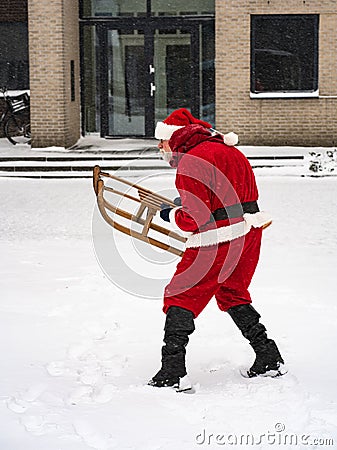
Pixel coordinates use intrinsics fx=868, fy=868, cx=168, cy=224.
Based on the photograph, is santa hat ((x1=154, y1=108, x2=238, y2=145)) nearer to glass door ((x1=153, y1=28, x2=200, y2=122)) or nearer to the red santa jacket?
the red santa jacket

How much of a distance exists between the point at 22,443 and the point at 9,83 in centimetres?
1773

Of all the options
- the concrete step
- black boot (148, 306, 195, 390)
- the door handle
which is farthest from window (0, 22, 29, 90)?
black boot (148, 306, 195, 390)

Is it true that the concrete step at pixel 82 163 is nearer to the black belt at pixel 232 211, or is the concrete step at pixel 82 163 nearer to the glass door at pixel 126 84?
the glass door at pixel 126 84

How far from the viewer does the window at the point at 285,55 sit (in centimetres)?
1778

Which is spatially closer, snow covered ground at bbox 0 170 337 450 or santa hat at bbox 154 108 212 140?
snow covered ground at bbox 0 170 337 450

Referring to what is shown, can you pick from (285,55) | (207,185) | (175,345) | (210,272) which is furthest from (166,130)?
(285,55)

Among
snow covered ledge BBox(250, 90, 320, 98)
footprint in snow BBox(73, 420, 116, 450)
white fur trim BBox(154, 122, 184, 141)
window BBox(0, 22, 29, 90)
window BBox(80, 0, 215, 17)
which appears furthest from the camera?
window BBox(0, 22, 29, 90)

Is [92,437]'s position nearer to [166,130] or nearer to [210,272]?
[210,272]

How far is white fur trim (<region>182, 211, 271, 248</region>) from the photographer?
4.62 m

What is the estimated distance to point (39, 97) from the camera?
17.4 metres

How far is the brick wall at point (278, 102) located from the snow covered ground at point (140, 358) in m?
8.51

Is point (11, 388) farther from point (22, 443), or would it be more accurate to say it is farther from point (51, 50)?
point (51, 50)

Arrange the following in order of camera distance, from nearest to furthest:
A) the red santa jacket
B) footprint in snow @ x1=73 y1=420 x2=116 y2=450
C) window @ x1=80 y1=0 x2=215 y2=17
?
footprint in snow @ x1=73 y1=420 x2=116 y2=450
the red santa jacket
window @ x1=80 y1=0 x2=215 y2=17

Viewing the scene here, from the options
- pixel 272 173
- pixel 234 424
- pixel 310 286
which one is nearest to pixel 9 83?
pixel 272 173
